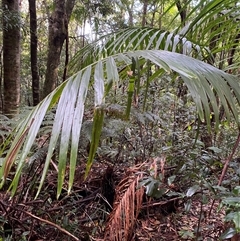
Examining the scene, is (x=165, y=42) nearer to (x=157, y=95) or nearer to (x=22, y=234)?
(x=22, y=234)

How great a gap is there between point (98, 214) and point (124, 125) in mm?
676

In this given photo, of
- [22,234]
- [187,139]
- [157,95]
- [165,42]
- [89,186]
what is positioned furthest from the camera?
[157,95]

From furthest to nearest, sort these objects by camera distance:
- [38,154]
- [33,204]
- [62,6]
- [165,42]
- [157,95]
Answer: [62,6] → [157,95] → [33,204] → [38,154] → [165,42]

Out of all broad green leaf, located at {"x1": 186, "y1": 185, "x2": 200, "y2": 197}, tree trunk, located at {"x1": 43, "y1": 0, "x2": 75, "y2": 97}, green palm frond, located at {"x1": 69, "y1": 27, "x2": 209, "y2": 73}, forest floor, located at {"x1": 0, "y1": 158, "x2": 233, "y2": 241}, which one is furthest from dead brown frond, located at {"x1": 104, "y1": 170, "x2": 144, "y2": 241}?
tree trunk, located at {"x1": 43, "y1": 0, "x2": 75, "y2": 97}

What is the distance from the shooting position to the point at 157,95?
119 inches

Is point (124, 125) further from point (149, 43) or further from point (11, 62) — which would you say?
point (11, 62)

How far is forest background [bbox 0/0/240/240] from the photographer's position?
658 mm

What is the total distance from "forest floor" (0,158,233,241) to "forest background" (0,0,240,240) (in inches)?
0.4

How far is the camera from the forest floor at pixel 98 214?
4.90ft

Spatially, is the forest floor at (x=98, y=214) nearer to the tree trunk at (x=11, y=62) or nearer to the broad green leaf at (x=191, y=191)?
the broad green leaf at (x=191, y=191)

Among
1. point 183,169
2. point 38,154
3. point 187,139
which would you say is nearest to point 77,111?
point 38,154

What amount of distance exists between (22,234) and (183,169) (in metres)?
1.03

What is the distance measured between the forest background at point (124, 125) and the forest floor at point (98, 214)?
0.04 feet

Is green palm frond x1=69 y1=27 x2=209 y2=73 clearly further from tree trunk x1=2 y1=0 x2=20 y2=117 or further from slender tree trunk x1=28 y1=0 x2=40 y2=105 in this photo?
slender tree trunk x1=28 y1=0 x2=40 y2=105
